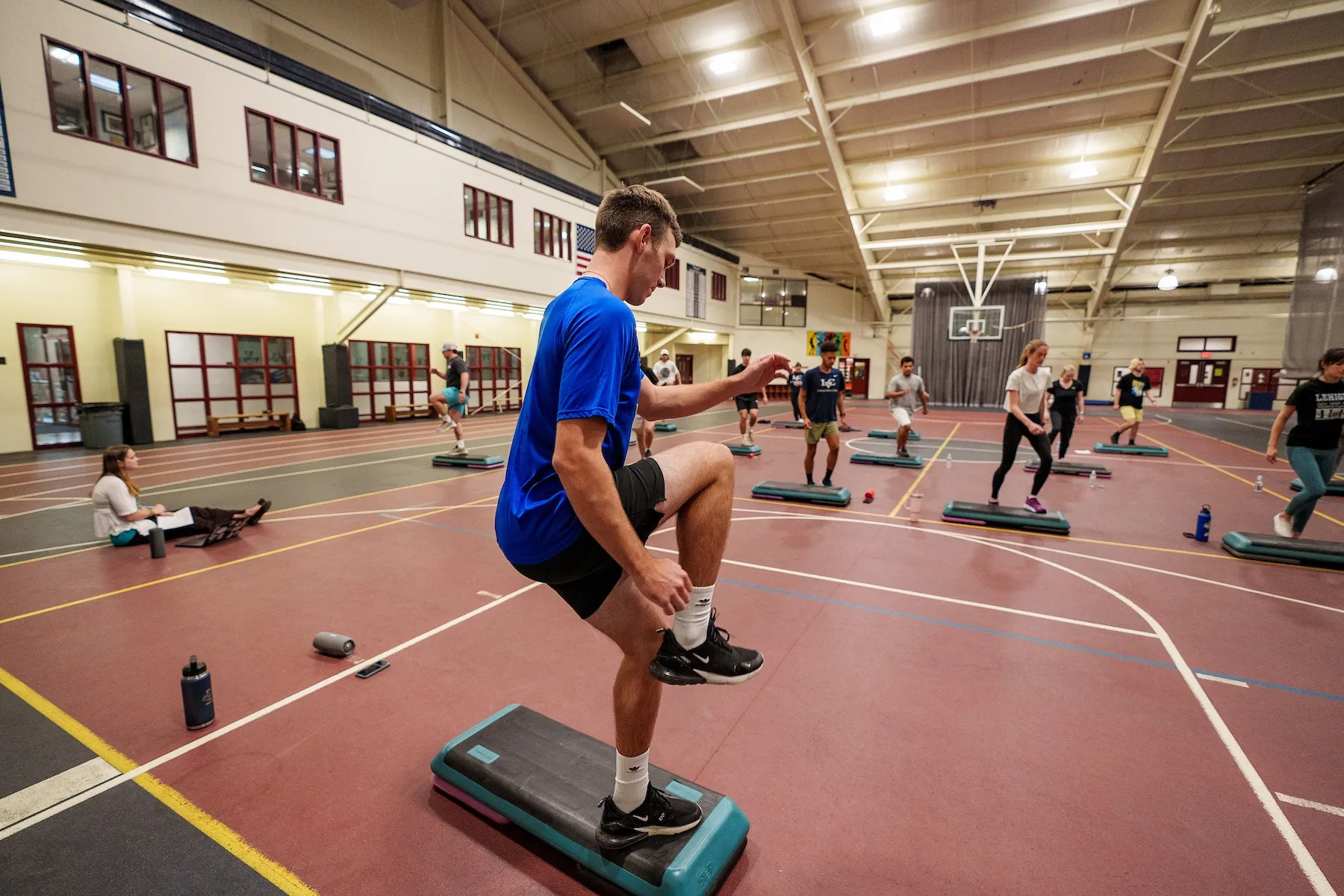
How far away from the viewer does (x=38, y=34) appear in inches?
347

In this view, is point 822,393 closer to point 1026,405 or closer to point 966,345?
point 1026,405

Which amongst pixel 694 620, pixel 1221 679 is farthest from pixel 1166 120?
pixel 694 620

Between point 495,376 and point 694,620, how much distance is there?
22.3 metres

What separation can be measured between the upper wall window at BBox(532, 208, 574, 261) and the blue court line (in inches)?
639

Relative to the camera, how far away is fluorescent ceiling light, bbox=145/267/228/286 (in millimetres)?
12836

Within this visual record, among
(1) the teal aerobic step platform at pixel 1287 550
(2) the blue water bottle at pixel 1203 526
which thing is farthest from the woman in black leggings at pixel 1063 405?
(1) the teal aerobic step platform at pixel 1287 550

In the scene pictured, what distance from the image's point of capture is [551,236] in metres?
18.9

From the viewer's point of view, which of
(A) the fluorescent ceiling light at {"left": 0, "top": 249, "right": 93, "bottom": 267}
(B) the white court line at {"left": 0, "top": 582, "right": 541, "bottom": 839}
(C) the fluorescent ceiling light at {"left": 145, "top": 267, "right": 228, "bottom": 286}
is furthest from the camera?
(C) the fluorescent ceiling light at {"left": 145, "top": 267, "right": 228, "bottom": 286}

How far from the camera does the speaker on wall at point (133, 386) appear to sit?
12555mm

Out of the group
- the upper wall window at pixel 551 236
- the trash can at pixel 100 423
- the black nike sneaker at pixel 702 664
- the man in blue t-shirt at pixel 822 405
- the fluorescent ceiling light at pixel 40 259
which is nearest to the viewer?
the black nike sneaker at pixel 702 664

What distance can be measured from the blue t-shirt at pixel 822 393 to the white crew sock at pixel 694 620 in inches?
275

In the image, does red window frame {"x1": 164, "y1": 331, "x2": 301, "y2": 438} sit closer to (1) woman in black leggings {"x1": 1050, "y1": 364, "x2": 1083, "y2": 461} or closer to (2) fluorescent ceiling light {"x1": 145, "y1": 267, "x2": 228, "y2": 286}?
(2) fluorescent ceiling light {"x1": 145, "y1": 267, "x2": 228, "y2": 286}

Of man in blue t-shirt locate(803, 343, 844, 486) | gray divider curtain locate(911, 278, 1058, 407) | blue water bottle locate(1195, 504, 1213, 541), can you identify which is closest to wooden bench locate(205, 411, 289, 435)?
man in blue t-shirt locate(803, 343, 844, 486)

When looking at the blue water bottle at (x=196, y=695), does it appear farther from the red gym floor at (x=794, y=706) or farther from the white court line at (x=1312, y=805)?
the white court line at (x=1312, y=805)
